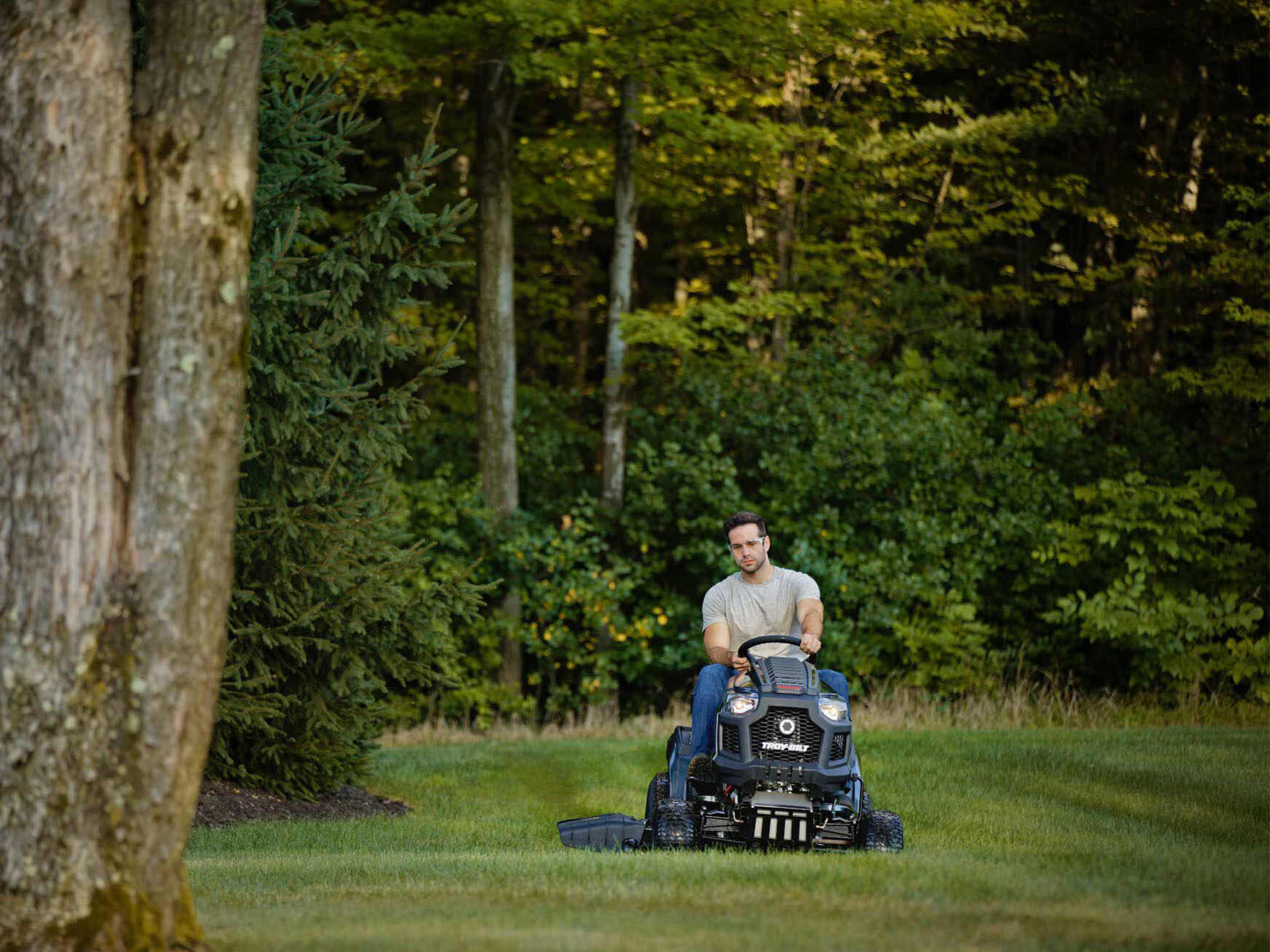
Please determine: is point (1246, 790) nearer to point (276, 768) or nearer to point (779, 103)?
point (276, 768)

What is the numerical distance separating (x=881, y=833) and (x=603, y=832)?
164 centimetres

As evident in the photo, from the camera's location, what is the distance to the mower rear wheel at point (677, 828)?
736 centimetres

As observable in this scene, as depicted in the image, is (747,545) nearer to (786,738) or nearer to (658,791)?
(786,738)

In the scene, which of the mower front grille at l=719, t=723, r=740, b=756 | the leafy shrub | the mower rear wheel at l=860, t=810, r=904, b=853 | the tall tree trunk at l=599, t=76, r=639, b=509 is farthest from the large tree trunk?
the leafy shrub

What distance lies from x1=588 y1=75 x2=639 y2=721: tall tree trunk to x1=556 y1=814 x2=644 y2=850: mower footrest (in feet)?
31.2

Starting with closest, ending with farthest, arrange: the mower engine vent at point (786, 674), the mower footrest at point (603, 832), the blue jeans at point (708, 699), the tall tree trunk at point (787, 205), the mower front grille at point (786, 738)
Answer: the mower front grille at point (786, 738) → the mower engine vent at point (786, 674) → the blue jeans at point (708, 699) → the mower footrest at point (603, 832) → the tall tree trunk at point (787, 205)

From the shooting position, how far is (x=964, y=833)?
331 inches

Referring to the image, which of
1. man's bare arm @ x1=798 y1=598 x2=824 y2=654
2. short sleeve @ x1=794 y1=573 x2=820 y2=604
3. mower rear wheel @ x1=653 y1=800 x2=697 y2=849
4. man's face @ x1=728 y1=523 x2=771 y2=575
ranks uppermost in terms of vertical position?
man's face @ x1=728 y1=523 x2=771 y2=575

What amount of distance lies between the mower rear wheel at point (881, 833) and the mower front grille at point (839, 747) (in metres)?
0.42

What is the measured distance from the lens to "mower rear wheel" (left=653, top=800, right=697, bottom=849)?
24.1 feet

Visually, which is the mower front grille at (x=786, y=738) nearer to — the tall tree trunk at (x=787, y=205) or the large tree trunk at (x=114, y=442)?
the large tree trunk at (x=114, y=442)

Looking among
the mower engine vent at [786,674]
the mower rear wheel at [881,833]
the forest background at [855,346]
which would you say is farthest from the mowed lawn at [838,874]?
the forest background at [855,346]

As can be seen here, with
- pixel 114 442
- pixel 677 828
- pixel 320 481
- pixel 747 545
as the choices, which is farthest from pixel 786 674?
pixel 320 481

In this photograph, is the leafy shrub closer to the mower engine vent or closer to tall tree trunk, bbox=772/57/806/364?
tall tree trunk, bbox=772/57/806/364
